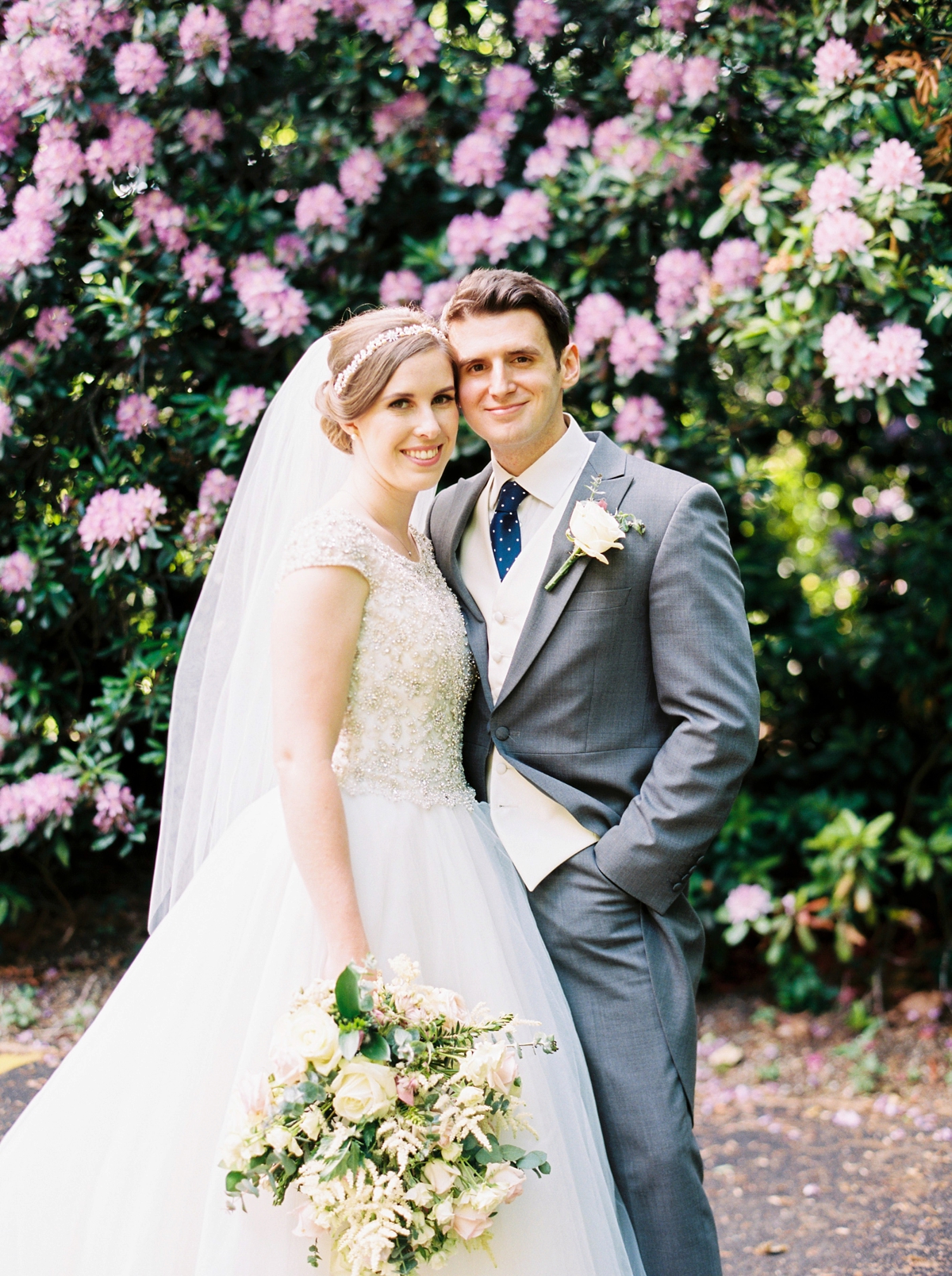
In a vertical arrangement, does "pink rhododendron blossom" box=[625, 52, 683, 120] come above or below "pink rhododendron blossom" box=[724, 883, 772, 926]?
above

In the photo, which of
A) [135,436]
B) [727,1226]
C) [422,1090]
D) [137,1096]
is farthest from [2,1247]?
[135,436]

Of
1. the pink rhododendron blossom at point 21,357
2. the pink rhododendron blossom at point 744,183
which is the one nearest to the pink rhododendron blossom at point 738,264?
the pink rhododendron blossom at point 744,183

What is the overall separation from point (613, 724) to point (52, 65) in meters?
2.79

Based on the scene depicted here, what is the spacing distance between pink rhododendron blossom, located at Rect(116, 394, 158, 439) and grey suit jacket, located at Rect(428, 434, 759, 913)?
185cm

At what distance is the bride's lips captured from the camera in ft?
6.95

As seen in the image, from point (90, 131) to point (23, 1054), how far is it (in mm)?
3133

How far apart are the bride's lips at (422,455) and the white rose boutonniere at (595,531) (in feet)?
1.01

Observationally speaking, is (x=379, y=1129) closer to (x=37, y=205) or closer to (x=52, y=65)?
(x=37, y=205)

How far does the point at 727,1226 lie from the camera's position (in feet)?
9.88

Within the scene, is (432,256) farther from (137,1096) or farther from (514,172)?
Answer: (137,1096)

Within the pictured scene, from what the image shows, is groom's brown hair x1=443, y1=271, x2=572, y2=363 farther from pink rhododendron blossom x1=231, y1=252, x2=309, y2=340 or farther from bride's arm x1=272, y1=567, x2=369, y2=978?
pink rhododendron blossom x1=231, y1=252, x2=309, y2=340

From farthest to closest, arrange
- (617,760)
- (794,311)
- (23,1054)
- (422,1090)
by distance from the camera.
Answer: (23,1054)
(794,311)
(617,760)
(422,1090)

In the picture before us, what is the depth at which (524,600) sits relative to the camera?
2.24 meters

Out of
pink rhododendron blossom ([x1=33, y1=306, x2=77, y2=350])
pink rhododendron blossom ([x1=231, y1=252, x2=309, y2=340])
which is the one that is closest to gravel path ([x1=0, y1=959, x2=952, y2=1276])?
pink rhododendron blossom ([x1=33, y1=306, x2=77, y2=350])
